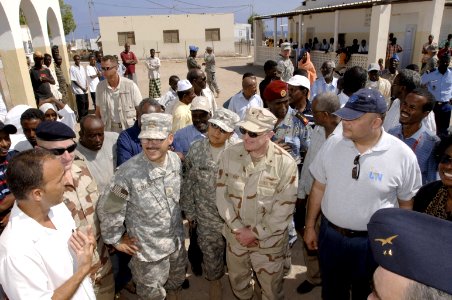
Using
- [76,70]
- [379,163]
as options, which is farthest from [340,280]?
[76,70]

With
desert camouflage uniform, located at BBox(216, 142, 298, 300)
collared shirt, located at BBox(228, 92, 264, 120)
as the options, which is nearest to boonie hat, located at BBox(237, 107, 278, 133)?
desert camouflage uniform, located at BBox(216, 142, 298, 300)

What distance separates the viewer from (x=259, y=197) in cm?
281

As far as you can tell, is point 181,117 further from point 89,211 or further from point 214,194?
point 89,211

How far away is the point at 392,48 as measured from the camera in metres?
13.8

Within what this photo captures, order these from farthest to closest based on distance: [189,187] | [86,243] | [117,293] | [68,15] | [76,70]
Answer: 1. [68,15]
2. [76,70]
3. [117,293]
4. [189,187]
5. [86,243]

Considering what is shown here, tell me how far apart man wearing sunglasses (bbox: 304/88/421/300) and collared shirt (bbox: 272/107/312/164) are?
0.74 meters

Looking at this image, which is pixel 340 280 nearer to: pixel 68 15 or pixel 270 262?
pixel 270 262

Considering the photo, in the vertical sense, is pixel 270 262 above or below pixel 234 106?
below

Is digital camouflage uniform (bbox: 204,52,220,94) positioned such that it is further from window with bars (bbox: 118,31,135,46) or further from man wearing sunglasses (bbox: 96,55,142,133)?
window with bars (bbox: 118,31,135,46)

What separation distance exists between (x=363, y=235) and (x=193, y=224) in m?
1.67

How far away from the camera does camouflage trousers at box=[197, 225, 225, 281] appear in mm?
3293

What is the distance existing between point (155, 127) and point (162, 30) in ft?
115

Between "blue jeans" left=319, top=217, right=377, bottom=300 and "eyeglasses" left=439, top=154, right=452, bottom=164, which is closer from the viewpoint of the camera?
"eyeglasses" left=439, top=154, right=452, bottom=164

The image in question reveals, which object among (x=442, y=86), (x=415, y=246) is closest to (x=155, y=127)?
(x=415, y=246)
